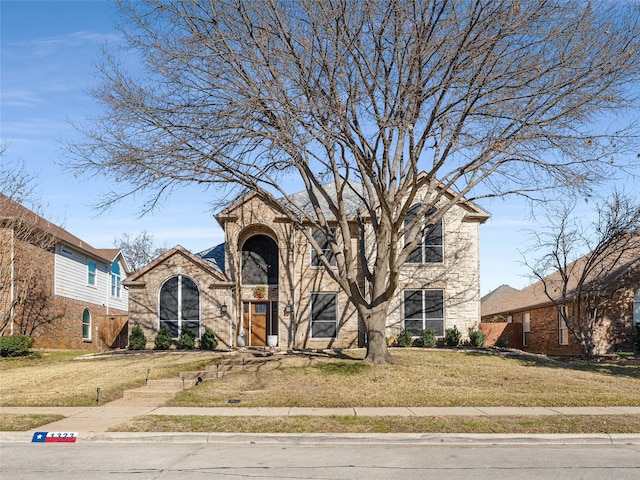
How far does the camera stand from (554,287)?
3369cm

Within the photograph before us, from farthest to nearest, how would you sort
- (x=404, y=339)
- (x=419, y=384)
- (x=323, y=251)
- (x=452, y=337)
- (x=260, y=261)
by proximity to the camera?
(x=260, y=261) < (x=323, y=251) < (x=452, y=337) < (x=404, y=339) < (x=419, y=384)

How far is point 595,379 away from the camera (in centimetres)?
1856

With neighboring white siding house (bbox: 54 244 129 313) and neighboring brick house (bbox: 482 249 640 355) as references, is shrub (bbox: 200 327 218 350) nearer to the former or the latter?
neighboring white siding house (bbox: 54 244 129 313)

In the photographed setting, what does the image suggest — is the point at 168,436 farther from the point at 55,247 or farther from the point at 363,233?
the point at 55,247

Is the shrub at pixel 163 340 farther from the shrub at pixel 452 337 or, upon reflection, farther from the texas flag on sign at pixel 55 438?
the texas flag on sign at pixel 55 438

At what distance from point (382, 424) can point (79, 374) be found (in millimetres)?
11598

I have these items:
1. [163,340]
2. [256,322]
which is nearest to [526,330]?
[256,322]

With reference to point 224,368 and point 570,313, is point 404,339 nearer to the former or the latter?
point 570,313

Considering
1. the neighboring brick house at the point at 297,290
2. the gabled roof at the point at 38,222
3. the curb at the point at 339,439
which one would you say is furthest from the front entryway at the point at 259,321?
the curb at the point at 339,439

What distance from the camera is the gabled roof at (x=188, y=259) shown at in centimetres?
2819

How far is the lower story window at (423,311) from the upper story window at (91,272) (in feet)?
62.0

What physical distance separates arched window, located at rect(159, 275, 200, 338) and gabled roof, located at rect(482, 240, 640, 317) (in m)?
16.0

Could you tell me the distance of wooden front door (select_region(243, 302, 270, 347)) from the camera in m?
29.0

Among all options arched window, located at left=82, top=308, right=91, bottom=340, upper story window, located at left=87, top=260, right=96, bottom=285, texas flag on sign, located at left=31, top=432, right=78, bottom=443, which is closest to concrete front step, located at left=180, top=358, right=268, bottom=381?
texas flag on sign, located at left=31, top=432, right=78, bottom=443
